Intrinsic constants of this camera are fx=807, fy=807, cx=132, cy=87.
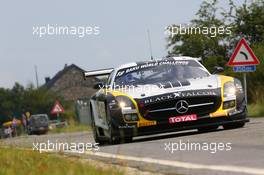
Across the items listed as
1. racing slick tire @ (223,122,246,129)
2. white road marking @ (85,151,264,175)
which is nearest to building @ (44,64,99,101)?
racing slick tire @ (223,122,246,129)

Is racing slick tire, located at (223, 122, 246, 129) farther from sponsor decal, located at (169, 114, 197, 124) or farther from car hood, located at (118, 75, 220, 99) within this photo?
sponsor decal, located at (169, 114, 197, 124)

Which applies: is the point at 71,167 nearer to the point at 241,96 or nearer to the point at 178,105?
the point at 178,105

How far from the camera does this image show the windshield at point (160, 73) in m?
13.8

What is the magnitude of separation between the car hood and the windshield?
1.09 feet

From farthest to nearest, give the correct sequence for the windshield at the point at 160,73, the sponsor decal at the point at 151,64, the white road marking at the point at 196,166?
the sponsor decal at the point at 151,64 → the windshield at the point at 160,73 → the white road marking at the point at 196,166

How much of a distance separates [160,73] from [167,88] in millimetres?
1066

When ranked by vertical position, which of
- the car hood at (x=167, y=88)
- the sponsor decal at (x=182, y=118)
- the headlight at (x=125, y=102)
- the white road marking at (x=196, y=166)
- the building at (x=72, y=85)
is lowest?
the white road marking at (x=196, y=166)

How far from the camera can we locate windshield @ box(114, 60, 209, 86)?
13.8 m

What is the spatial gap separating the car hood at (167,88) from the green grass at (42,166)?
247 cm

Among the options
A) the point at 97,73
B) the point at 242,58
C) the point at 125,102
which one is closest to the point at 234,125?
the point at 125,102

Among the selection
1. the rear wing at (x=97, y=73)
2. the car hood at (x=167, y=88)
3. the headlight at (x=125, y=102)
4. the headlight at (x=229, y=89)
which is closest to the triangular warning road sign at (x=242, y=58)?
the rear wing at (x=97, y=73)

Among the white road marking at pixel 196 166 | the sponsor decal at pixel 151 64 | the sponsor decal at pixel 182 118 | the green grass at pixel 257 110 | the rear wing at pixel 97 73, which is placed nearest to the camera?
the white road marking at pixel 196 166

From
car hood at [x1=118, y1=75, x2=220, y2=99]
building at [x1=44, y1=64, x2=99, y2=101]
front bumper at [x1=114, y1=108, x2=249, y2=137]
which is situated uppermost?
building at [x1=44, y1=64, x2=99, y2=101]

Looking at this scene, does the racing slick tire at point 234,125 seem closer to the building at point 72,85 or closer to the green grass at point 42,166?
the green grass at point 42,166
